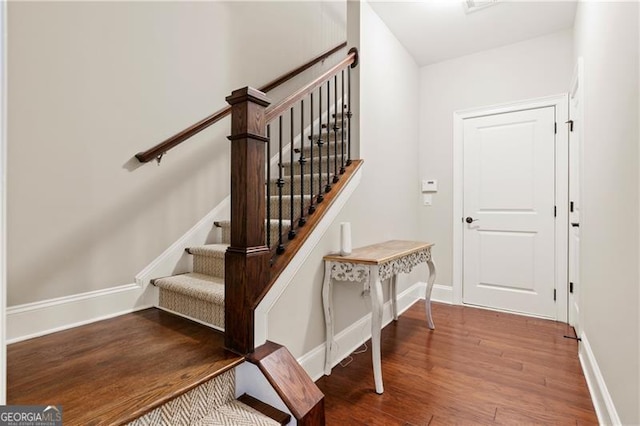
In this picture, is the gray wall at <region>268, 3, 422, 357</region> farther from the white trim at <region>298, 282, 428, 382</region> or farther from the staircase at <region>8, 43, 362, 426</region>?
the staircase at <region>8, 43, 362, 426</region>

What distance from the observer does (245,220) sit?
4.73 ft

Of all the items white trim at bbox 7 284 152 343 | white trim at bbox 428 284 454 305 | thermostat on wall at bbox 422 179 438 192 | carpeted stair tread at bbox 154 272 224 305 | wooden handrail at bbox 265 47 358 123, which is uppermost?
wooden handrail at bbox 265 47 358 123

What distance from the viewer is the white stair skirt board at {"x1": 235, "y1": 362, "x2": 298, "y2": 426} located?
4.45 feet

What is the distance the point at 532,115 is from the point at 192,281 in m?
3.41

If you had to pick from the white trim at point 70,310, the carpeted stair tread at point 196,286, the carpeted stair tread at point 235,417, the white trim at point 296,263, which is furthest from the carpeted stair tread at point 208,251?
the carpeted stair tread at point 235,417

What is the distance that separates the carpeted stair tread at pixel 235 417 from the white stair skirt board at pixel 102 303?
1073 millimetres

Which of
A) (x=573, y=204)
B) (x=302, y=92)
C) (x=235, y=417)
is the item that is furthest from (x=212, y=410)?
(x=573, y=204)

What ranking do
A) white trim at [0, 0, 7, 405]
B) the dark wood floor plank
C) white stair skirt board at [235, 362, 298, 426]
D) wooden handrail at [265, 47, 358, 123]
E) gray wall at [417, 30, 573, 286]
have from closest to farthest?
1. white trim at [0, 0, 7, 405]
2. the dark wood floor plank
3. white stair skirt board at [235, 362, 298, 426]
4. wooden handrail at [265, 47, 358, 123]
5. gray wall at [417, 30, 573, 286]

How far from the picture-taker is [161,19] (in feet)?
7.16

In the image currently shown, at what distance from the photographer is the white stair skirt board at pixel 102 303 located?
1.63m

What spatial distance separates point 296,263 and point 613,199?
1.55m

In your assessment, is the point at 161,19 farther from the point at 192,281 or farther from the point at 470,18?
the point at 470,18

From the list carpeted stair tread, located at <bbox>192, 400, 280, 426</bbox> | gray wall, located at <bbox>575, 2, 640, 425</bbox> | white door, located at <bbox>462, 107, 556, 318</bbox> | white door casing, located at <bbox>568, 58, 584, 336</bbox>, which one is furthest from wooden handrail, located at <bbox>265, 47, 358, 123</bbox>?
white door casing, located at <bbox>568, 58, 584, 336</bbox>

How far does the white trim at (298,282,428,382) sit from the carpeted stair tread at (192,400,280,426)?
0.52 m
